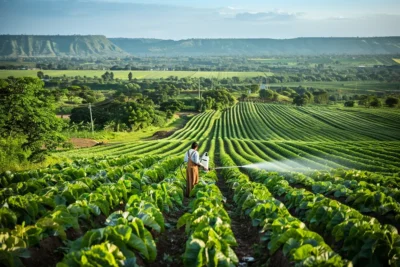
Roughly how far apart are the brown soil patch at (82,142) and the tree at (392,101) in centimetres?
5692

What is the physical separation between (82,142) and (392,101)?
5902cm

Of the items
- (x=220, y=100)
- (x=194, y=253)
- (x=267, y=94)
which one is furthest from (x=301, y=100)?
(x=194, y=253)

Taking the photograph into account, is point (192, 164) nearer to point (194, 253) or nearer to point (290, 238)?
point (290, 238)

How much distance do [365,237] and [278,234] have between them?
1657 millimetres

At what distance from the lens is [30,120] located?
31578 mm

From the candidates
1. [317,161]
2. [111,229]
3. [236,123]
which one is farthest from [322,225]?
[236,123]

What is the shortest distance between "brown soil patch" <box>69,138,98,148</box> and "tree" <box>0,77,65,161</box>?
18.2 metres

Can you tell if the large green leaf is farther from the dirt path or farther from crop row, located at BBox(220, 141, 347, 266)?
the dirt path

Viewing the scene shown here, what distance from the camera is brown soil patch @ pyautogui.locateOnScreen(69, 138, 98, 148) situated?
52491mm

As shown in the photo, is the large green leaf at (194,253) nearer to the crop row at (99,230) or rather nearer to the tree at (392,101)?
the crop row at (99,230)

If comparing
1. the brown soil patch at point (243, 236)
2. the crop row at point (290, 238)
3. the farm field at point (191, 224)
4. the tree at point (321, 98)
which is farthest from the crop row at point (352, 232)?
the tree at point (321, 98)

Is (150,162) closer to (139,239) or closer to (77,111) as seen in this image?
(139,239)

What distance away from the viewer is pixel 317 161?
30688 mm

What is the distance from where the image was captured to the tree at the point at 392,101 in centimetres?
6931
